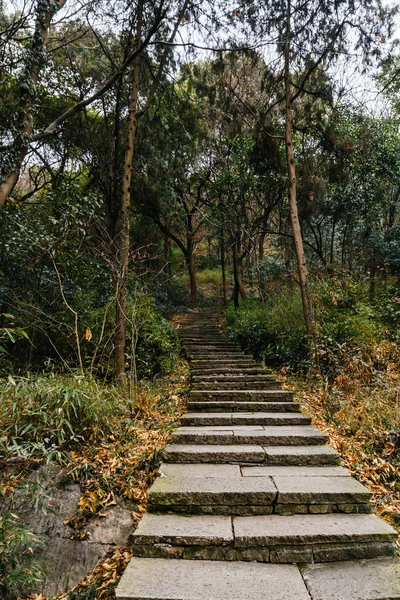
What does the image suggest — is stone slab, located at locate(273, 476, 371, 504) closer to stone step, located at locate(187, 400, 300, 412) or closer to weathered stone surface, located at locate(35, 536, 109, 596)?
weathered stone surface, located at locate(35, 536, 109, 596)

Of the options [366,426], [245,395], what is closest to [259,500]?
[366,426]

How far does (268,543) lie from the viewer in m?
2.48

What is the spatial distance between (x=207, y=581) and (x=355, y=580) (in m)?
0.98

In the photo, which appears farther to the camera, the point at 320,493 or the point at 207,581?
the point at 320,493

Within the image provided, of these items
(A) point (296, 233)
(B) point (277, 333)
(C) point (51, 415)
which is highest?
(A) point (296, 233)

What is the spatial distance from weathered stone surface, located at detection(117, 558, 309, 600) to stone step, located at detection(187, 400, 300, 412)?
281 cm

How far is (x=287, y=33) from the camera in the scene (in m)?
6.73

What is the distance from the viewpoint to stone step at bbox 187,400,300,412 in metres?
5.16

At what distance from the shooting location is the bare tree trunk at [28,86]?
5.49 m

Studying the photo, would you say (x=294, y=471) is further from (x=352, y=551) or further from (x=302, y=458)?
(x=352, y=551)

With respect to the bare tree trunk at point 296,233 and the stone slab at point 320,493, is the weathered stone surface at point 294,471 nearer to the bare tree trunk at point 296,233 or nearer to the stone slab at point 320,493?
the stone slab at point 320,493

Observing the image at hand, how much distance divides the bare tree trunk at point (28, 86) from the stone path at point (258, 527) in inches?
188

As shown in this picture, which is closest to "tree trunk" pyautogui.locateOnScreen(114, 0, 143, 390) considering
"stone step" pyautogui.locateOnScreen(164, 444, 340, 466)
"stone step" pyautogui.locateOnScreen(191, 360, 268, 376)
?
"stone step" pyautogui.locateOnScreen(191, 360, 268, 376)

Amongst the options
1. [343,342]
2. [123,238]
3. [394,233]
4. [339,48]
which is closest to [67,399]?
[123,238]
